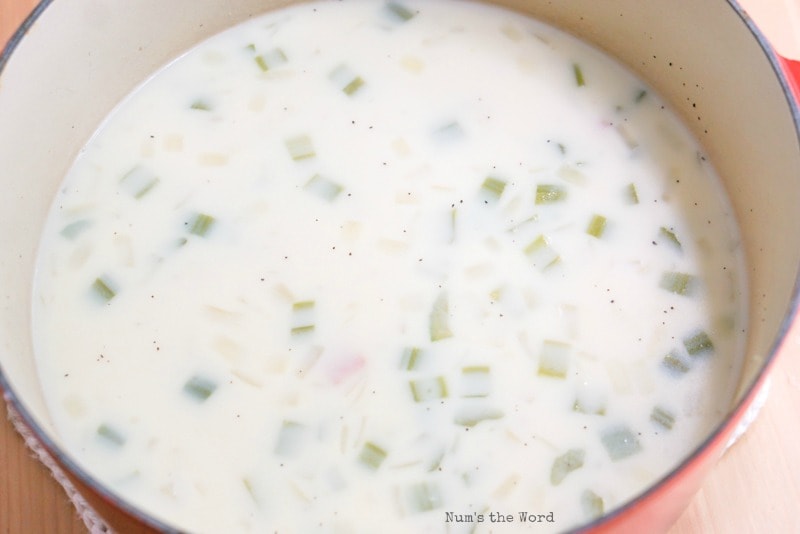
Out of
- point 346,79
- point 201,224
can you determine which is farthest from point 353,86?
point 201,224

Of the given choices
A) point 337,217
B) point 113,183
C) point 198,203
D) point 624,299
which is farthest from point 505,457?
point 113,183

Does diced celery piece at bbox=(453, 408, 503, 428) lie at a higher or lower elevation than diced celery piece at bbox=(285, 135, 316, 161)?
lower

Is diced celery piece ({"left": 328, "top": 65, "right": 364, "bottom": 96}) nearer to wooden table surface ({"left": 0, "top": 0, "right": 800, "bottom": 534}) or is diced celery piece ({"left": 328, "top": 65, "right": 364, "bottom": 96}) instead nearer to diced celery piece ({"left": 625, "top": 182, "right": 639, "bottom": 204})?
diced celery piece ({"left": 625, "top": 182, "right": 639, "bottom": 204})

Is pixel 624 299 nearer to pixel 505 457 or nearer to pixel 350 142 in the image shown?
pixel 505 457

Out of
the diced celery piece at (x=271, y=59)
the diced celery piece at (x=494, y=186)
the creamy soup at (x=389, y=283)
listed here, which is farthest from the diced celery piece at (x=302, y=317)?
the diced celery piece at (x=271, y=59)

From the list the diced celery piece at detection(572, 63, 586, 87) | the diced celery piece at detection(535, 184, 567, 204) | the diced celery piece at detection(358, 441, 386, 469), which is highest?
the diced celery piece at detection(572, 63, 586, 87)

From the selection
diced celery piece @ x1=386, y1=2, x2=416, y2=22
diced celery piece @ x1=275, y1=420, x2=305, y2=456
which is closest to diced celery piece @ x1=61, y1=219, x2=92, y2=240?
diced celery piece @ x1=275, y1=420, x2=305, y2=456

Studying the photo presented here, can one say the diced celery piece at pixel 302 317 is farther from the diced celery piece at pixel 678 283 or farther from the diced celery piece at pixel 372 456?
the diced celery piece at pixel 678 283
